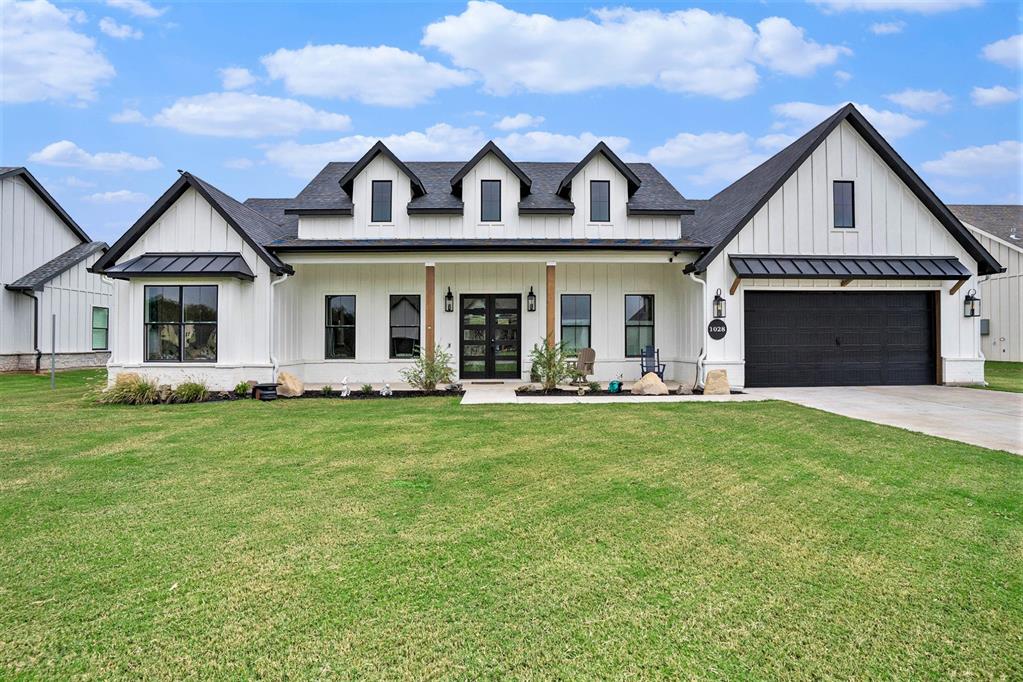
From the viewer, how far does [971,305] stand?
13281 mm

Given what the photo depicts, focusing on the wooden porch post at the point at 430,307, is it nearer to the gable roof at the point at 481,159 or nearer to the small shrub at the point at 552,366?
the gable roof at the point at 481,159

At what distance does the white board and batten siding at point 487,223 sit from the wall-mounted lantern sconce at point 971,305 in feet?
24.0

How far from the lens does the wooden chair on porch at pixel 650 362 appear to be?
14.2 m

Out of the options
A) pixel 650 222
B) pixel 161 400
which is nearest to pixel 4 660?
→ pixel 161 400

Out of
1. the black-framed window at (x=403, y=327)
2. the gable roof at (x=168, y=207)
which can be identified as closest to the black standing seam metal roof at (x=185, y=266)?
the gable roof at (x=168, y=207)

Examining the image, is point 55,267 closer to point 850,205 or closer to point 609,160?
point 609,160

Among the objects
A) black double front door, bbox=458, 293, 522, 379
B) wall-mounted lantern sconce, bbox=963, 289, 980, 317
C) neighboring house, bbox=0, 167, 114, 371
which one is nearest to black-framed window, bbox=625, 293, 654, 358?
black double front door, bbox=458, 293, 522, 379

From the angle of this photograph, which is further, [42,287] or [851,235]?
[42,287]

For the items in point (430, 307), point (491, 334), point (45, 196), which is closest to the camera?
point (430, 307)

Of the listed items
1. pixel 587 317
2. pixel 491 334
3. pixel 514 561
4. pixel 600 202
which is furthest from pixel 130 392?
pixel 600 202

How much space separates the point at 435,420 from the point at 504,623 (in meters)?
6.19

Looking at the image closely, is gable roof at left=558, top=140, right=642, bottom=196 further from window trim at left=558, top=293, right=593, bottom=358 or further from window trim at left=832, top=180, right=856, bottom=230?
window trim at left=832, top=180, right=856, bottom=230

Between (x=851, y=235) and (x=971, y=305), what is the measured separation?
3427mm

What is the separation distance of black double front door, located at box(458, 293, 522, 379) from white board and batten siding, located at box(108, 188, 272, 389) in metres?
5.27
